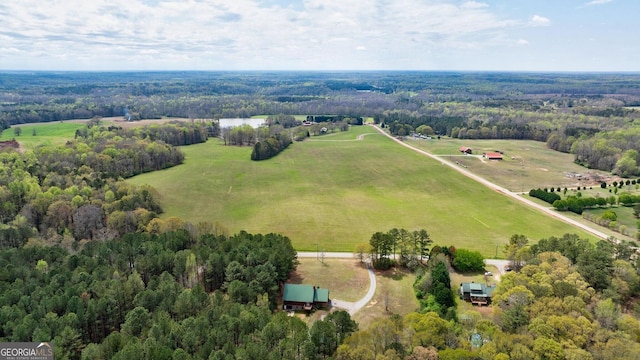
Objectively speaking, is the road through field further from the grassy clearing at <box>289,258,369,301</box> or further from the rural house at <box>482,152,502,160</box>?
the grassy clearing at <box>289,258,369,301</box>

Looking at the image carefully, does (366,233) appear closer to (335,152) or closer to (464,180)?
(464,180)

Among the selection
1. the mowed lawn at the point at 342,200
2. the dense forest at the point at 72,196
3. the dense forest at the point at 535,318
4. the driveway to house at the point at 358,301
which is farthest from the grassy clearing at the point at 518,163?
the dense forest at the point at 72,196

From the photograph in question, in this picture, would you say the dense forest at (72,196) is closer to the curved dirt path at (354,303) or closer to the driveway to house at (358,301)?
the driveway to house at (358,301)

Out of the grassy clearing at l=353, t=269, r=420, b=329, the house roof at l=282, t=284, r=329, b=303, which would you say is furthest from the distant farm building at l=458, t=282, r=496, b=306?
the house roof at l=282, t=284, r=329, b=303

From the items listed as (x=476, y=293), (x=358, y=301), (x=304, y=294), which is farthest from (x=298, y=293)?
(x=476, y=293)

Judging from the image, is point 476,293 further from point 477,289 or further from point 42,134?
point 42,134

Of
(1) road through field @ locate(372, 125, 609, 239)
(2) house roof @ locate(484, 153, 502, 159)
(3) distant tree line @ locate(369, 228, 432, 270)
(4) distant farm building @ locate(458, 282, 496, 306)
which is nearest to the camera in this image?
(4) distant farm building @ locate(458, 282, 496, 306)
